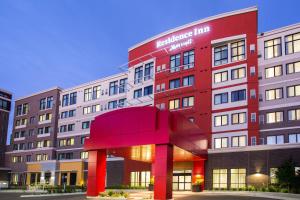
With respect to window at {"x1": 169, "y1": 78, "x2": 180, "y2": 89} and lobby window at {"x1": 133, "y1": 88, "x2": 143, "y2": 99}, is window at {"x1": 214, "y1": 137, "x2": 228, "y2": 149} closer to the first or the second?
window at {"x1": 169, "y1": 78, "x2": 180, "y2": 89}

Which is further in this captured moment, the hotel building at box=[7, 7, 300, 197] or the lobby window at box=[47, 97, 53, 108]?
the lobby window at box=[47, 97, 53, 108]

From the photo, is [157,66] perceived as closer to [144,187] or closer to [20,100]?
[144,187]

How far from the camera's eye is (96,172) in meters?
40.2

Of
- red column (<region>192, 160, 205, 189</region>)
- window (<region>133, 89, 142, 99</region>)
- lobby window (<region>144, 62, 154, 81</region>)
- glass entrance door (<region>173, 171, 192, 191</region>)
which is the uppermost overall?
lobby window (<region>144, 62, 154, 81</region>)

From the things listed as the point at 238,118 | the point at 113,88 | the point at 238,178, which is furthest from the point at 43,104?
the point at 238,178

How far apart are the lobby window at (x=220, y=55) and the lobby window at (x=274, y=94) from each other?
28.5 ft

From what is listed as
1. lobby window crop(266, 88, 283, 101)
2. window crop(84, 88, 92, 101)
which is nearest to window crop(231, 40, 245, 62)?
lobby window crop(266, 88, 283, 101)

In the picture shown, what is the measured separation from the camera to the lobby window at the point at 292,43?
55250mm

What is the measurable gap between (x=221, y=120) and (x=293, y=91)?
11.3 metres

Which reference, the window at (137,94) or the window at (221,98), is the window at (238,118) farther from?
the window at (137,94)

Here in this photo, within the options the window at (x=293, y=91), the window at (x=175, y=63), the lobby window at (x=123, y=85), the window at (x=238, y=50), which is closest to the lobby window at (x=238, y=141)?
the window at (x=293, y=91)

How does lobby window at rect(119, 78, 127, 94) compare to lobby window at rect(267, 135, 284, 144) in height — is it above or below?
above

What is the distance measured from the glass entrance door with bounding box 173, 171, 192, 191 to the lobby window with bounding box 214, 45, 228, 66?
17.7m

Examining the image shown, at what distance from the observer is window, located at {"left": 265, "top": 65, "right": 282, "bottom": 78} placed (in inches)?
2217
